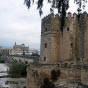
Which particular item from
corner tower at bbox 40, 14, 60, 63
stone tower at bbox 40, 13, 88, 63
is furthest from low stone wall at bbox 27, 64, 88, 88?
stone tower at bbox 40, 13, 88, 63

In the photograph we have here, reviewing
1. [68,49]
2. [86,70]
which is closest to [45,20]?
[68,49]

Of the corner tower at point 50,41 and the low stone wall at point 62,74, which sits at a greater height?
the corner tower at point 50,41

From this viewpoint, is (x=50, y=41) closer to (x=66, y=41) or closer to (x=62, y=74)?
(x=66, y=41)

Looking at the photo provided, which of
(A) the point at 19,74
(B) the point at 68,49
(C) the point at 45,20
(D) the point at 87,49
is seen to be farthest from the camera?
(A) the point at 19,74

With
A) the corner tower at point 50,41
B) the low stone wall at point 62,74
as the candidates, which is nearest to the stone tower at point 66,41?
the corner tower at point 50,41

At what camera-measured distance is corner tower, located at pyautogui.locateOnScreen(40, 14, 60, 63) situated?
17.2 meters

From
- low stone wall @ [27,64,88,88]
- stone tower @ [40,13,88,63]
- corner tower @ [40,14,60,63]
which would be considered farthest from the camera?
corner tower @ [40,14,60,63]

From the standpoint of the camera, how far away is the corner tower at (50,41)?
1725 cm

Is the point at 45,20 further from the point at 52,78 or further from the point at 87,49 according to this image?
the point at 52,78

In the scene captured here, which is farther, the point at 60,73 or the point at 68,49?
the point at 68,49

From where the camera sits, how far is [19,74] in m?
39.6

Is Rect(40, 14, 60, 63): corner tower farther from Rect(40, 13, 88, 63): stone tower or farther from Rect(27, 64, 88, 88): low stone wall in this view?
Rect(27, 64, 88, 88): low stone wall

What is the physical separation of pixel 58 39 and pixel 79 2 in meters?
12.2

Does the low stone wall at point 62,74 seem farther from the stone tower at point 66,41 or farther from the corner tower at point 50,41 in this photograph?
the stone tower at point 66,41
